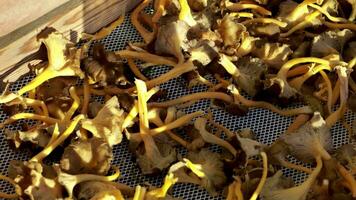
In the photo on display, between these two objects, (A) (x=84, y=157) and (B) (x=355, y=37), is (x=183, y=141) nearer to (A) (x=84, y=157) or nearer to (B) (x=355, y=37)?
(A) (x=84, y=157)

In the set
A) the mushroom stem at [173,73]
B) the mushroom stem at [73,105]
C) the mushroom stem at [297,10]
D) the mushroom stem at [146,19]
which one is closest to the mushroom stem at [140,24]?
the mushroom stem at [146,19]

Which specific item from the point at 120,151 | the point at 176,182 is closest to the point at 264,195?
the point at 176,182

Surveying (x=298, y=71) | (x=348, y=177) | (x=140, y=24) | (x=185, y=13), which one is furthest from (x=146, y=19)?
(x=348, y=177)

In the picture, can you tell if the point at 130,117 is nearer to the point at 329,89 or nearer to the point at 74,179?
the point at 74,179

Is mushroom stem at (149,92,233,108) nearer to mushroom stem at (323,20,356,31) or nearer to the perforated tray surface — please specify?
the perforated tray surface

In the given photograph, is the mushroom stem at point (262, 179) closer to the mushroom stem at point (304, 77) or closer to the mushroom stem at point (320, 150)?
the mushroom stem at point (320, 150)

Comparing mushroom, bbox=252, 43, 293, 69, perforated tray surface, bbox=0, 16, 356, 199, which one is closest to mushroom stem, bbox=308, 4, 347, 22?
mushroom, bbox=252, 43, 293, 69
